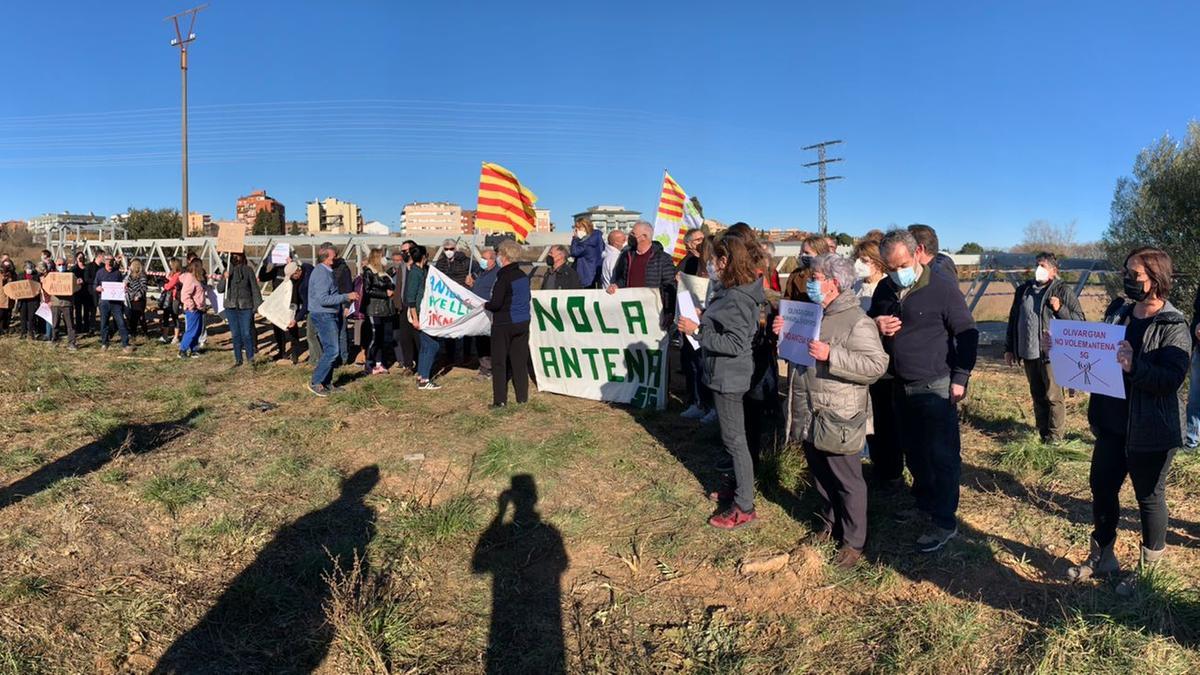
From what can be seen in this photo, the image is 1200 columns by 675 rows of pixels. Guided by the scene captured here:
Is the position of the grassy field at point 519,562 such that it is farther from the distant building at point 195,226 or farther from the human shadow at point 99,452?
the distant building at point 195,226

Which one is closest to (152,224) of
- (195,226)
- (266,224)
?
(266,224)

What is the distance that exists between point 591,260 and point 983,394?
514 centimetres

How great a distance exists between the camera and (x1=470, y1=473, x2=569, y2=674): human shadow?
3.38 m

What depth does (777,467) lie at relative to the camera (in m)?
5.30

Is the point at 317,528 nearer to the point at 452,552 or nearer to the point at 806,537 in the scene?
the point at 452,552

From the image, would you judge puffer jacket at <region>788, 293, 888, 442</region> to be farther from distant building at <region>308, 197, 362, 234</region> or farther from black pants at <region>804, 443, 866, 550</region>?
distant building at <region>308, 197, 362, 234</region>

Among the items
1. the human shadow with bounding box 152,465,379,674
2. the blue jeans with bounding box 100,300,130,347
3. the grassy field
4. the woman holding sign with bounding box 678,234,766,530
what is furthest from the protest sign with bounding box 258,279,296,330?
the woman holding sign with bounding box 678,234,766,530

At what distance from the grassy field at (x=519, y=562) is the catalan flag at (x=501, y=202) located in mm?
4156

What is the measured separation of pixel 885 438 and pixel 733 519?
1.45 m

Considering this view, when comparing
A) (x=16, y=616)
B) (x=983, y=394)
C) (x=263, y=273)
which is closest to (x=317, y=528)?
(x=16, y=616)

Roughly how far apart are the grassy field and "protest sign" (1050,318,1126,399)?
1046 mm

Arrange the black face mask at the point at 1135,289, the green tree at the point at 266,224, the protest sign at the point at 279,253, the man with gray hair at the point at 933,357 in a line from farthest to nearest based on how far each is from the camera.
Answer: the green tree at the point at 266,224 → the protest sign at the point at 279,253 → the man with gray hair at the point at 933,357 → the black face mask at the point at 1135,289

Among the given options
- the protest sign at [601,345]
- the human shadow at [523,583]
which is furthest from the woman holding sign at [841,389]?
the protest sign at [601,345]

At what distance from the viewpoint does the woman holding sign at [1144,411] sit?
336 centimetres
